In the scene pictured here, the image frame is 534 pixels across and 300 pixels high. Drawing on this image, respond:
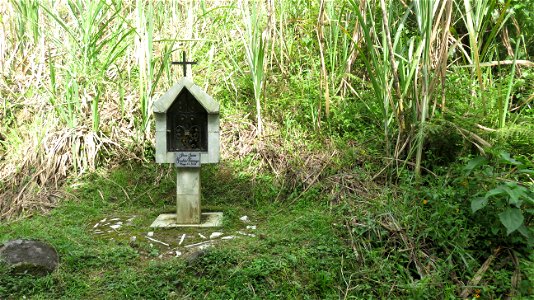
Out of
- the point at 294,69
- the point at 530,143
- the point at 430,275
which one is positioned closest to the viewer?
the point at 430,275

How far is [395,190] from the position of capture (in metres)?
4.19

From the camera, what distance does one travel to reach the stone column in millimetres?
4508

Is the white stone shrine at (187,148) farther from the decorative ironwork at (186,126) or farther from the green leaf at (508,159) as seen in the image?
the green leaf at (508,159)

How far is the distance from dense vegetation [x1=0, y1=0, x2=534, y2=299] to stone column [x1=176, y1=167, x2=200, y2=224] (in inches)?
14.7

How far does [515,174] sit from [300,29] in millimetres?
3692

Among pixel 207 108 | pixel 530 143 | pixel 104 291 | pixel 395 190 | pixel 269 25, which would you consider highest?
pixel 269 25

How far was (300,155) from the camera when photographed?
17.6 ft

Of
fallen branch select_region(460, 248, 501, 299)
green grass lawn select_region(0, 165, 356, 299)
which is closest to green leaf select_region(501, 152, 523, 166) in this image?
fallen branch select_region(460, 248, 501, 299)

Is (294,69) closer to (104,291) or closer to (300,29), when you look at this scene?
(300,29)

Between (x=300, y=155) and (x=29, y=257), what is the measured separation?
285cm

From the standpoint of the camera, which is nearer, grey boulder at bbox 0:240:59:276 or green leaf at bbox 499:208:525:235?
green leaf at bbox 499:208:525:235

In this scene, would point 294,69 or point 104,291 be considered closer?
point 104,291

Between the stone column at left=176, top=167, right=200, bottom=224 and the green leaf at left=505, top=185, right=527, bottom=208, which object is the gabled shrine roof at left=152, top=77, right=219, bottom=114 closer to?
the stone column at left=176, top=167, right=200, bottom=224

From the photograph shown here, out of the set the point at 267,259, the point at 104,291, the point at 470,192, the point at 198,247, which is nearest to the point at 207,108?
the point at 198,247
